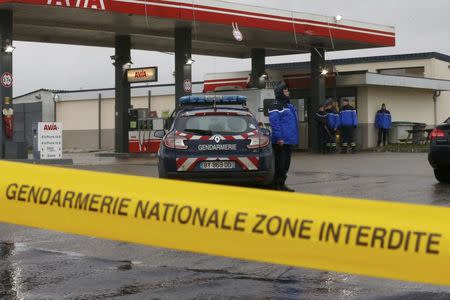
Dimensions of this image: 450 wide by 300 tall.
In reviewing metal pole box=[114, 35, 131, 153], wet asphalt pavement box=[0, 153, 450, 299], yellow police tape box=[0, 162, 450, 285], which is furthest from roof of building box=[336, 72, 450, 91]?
yellow police tape box=[0, 162, 450, 285]

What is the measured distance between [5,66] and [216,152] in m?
12.7

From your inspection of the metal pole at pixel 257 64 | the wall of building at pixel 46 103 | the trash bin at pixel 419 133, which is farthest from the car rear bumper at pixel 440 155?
the wall of building at pixel 46 103

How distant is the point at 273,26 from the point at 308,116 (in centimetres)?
570

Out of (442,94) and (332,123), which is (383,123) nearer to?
(332,123)

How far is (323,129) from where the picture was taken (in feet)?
89.6

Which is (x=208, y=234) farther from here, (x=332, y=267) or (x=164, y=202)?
(x=332, y=267)

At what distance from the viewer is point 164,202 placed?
4.14 metres

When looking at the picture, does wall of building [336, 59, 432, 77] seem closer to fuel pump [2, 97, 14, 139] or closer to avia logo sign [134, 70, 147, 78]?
avia logo sign [134, 70, 147, 78]

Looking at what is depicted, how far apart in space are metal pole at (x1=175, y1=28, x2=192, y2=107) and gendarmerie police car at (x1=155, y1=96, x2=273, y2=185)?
573 inches

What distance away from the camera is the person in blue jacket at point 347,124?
88.1 feet

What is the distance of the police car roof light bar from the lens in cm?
1438

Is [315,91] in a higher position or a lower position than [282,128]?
higher

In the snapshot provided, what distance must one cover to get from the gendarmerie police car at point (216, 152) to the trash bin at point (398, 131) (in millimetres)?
20189

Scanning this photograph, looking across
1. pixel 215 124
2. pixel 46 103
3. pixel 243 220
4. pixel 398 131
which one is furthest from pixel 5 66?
pixel 46 103
